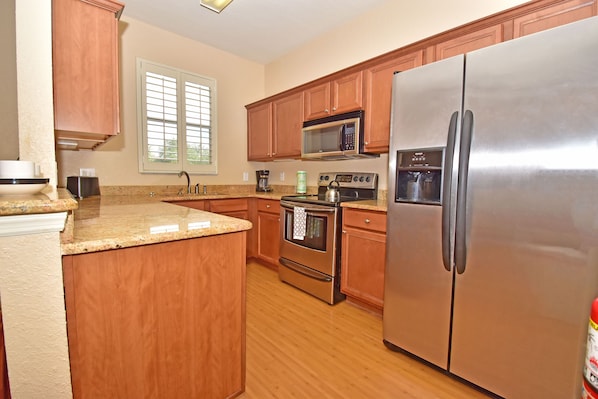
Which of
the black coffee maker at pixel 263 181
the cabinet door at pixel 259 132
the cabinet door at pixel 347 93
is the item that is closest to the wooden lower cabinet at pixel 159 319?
the cabinet door at pixel 347 93

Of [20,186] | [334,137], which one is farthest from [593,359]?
[334,137]

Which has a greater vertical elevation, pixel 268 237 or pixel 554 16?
pixel 554 16

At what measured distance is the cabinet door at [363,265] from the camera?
222cm

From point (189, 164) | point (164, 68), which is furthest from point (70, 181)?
point (164, 68)

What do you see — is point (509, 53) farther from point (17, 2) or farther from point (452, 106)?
point (17, 2)

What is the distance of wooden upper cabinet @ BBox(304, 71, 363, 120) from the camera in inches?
104

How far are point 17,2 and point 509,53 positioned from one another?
6.40 feet

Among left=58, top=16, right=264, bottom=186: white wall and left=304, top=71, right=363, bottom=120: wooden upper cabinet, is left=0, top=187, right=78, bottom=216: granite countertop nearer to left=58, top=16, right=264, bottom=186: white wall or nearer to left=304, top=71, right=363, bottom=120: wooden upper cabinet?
left=304, top=71, right=363, bottom=120: wooden upper cabinet

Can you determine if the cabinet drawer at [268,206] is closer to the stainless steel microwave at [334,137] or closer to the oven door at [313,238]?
the oven door at [313,238]

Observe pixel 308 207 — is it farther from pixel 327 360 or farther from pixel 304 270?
pixel 327 360

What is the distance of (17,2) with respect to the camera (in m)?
0.87

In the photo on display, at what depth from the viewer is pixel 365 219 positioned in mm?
2291

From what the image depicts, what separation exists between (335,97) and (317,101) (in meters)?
0.27

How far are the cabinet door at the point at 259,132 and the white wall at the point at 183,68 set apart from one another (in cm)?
12
